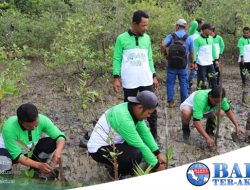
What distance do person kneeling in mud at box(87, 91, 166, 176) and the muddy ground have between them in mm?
255

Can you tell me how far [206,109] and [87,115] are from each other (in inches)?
83.2

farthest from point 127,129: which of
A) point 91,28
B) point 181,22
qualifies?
point 91,28

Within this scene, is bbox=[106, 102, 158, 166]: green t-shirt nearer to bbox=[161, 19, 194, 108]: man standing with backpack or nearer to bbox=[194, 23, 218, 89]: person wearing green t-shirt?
bbox=[161, 19, 194, 108]: man standing with backpack

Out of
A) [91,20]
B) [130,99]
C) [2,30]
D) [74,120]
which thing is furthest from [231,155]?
[2,30]

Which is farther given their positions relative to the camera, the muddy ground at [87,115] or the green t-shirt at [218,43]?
the green t-shirt at [218,43]

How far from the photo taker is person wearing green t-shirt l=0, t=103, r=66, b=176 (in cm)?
425

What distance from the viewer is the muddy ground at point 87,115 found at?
5137 mm

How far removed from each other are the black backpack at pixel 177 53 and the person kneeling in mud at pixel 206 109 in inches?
49.6

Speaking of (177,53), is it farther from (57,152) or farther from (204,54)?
(57,152)

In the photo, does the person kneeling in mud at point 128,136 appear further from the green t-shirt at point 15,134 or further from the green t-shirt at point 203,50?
the green t-shirt at point 203,50

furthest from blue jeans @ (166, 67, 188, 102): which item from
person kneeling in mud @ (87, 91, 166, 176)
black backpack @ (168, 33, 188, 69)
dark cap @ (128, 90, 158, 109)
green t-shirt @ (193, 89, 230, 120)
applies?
dark cap @ (128, 90, 158, 109)

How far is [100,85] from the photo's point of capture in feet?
29.5

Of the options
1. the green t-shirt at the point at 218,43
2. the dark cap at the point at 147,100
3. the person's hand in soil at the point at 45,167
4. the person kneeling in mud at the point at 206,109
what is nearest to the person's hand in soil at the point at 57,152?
the person's hand in soil at the point at 45,167

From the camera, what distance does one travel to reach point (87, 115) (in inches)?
272
